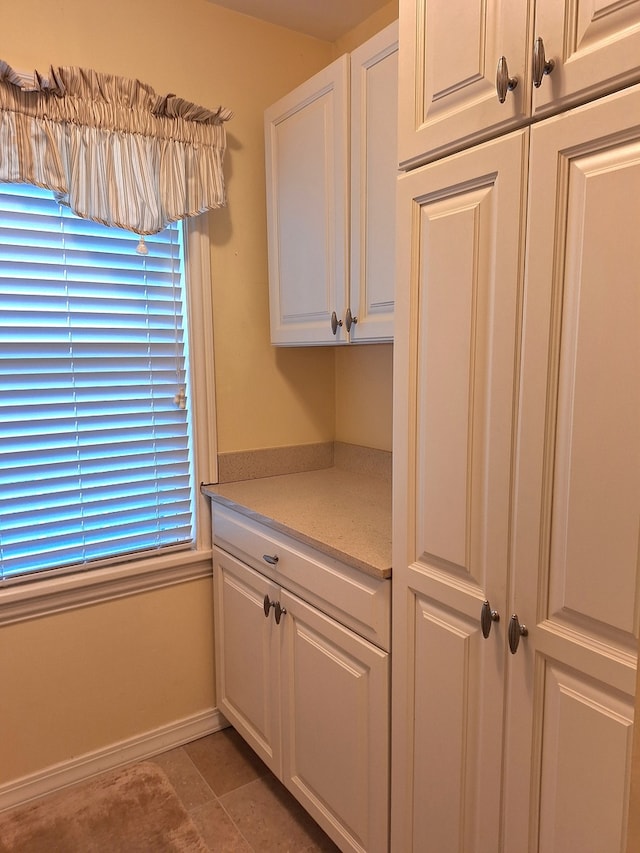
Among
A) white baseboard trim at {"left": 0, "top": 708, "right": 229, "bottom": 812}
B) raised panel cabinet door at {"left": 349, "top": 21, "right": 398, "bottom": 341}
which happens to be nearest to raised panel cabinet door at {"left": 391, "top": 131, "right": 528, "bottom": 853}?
raised panel cabinet door at {"left": 349, "top": 21, "right": 398, "bottom": 341}

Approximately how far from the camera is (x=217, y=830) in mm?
1716

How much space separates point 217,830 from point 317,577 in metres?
0.89

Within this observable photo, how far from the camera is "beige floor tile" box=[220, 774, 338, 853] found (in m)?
1.67

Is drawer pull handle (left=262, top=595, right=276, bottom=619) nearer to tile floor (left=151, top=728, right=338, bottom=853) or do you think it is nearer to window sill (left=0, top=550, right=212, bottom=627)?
window sill (left=0, top=550, right=212, bottom=627)

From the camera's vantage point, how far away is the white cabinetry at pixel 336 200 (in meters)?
1.54

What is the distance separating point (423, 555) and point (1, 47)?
5.94 ft

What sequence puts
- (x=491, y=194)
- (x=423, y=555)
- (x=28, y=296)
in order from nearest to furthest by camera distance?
(x=491, y=194)
(x=423, y=555)
(x=28, y=296)

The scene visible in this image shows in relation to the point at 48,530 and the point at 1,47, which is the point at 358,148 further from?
the point at 48,530

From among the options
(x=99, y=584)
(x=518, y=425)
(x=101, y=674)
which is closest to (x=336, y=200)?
(x=518, y=425)

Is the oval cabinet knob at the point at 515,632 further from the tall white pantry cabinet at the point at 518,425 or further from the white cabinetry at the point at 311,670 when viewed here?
the white cabinetry at the point at 311,670

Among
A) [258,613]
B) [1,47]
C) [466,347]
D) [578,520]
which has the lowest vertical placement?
[258,613]

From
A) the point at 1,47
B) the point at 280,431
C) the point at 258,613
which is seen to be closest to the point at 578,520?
the point at 258,613

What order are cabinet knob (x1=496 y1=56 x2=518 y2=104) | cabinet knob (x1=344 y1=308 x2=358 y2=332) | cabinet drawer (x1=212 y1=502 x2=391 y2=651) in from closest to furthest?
cabinet knob (x1=496 y1=56 x2=518 y2=104)
cabinet drawer (x1=212 y1=502 x2=391 y2=651)
cabinet knob (x1=344 y1=308 x2=358 y2=332)

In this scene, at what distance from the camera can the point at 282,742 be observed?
1.74m
